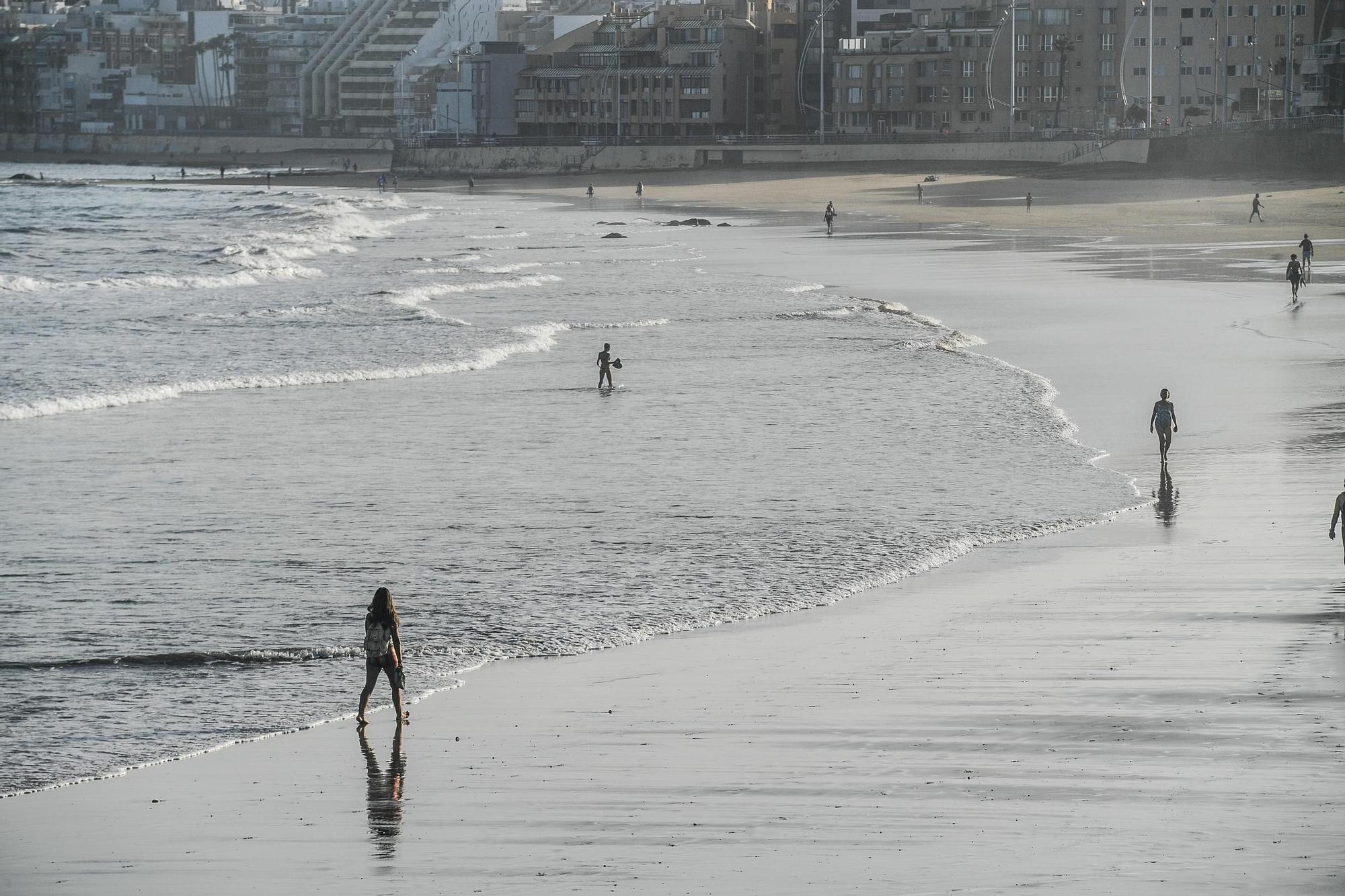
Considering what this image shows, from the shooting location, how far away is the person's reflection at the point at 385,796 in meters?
8.79

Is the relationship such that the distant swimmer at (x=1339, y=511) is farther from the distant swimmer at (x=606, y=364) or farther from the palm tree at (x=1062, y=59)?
the palm tree at (x=1062, y=59)

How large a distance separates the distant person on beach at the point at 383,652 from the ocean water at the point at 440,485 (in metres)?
0.45

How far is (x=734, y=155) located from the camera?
13925 centimetres

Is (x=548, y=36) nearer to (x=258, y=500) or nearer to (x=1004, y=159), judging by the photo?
(x=1004, y=159)

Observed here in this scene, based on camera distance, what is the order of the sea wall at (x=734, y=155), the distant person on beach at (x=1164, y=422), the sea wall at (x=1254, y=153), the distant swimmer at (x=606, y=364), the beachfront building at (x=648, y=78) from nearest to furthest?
the distant person on beach at (x=1164, y=422) → the distant swimmer at (x=606, y=364) → the sea wall at (x=1254, y=153) → the sea wall at (x=734, y=155) → the beachfront building at (x=648, y=78)

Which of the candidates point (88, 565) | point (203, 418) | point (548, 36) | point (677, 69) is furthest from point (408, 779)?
point (548, 36)

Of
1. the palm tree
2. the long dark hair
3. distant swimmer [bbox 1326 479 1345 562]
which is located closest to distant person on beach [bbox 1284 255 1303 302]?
distant swimmer [bbox 1326 479 1345 562]

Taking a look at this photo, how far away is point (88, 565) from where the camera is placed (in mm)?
15406

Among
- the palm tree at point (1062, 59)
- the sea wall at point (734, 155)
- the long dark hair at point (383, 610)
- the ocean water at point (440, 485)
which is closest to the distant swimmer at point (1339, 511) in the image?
the ocean water at point (440, 485)

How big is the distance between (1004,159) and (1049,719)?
11629cm

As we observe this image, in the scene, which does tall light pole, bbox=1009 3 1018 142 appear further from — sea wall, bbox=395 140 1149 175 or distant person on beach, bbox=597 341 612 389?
distant person on beach, bbox=597 341 612 389

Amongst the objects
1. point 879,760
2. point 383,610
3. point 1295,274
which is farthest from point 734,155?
point 879,760

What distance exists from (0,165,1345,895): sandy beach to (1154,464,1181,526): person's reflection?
55 millimetres

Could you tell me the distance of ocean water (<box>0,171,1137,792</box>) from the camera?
12.7 meters
